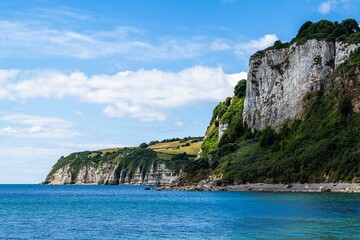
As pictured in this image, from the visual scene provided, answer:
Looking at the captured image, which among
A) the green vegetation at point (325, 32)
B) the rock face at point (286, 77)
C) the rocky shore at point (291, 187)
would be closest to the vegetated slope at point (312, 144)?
the green vegetation at point (325, 32)

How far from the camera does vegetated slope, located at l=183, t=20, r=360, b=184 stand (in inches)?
4564

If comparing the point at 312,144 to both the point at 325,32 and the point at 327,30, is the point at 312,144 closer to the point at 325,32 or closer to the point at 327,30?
the point at 325,32

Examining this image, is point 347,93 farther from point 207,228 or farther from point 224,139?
point 207,228

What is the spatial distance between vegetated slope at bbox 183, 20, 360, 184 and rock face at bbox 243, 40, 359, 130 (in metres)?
2.41

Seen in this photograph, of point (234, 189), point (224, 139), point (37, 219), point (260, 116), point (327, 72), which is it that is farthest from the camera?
point (224, 139)

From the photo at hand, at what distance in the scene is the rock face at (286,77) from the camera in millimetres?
141875

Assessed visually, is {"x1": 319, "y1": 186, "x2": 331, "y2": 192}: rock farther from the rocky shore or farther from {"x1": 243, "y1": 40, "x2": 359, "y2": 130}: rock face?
{"x1": 243, "y1": 40, "x2": 359, "y2": 130}: rock face

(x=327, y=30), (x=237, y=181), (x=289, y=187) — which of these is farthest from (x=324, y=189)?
(x=327, y=30)

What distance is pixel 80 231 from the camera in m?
48.8

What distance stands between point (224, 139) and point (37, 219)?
121178 mm

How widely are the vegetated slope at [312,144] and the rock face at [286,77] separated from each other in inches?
95.0

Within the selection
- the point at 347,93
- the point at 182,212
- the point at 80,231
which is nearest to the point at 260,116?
the point at 347,93

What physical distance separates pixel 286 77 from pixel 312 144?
3479 cm

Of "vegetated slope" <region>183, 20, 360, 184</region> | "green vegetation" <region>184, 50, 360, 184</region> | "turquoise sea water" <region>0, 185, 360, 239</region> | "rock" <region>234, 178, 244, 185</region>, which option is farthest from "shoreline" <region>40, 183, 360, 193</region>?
"turquoise sea water" <region>0, 185, 360, 239</region>
